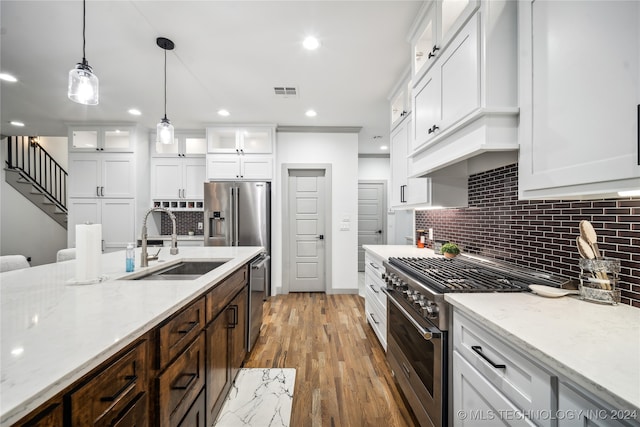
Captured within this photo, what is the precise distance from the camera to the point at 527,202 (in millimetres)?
1582

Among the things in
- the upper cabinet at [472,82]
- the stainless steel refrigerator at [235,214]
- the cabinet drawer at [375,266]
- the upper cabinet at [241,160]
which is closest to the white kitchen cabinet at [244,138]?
the upper cabinet at [241,160]

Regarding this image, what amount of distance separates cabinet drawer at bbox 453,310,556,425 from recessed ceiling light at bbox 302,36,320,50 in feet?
7.67

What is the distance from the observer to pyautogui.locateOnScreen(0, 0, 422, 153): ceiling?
1964 millimetres

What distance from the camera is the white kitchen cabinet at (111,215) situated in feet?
14.2

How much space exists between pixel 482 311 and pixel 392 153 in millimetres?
2531

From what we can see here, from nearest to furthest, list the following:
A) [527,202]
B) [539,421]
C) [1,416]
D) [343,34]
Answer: [1,416] < [539,421] < [527,202] < [343,34]

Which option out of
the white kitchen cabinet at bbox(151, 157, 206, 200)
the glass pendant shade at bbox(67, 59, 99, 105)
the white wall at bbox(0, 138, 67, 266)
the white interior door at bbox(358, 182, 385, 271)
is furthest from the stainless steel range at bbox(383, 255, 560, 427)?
the white wall at bbox(0, 138, 67, 266)

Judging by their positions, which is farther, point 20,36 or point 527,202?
point 20,36

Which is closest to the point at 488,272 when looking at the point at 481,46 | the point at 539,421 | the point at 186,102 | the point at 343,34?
the point at 539,421

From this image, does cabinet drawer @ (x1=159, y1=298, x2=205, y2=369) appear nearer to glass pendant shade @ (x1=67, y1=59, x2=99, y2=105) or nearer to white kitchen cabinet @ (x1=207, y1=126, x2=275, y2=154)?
glass pendant shade @ (x1=67, y1=59, x2=99, y2=105)

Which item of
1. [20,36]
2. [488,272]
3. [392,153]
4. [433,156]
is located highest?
[20,36]

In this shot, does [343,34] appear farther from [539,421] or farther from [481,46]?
[539,421]

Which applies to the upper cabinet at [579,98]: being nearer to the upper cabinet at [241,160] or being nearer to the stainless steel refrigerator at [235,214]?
the stainless steel refrigerator at [235,214]

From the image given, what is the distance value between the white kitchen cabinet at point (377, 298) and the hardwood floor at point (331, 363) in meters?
0.21
